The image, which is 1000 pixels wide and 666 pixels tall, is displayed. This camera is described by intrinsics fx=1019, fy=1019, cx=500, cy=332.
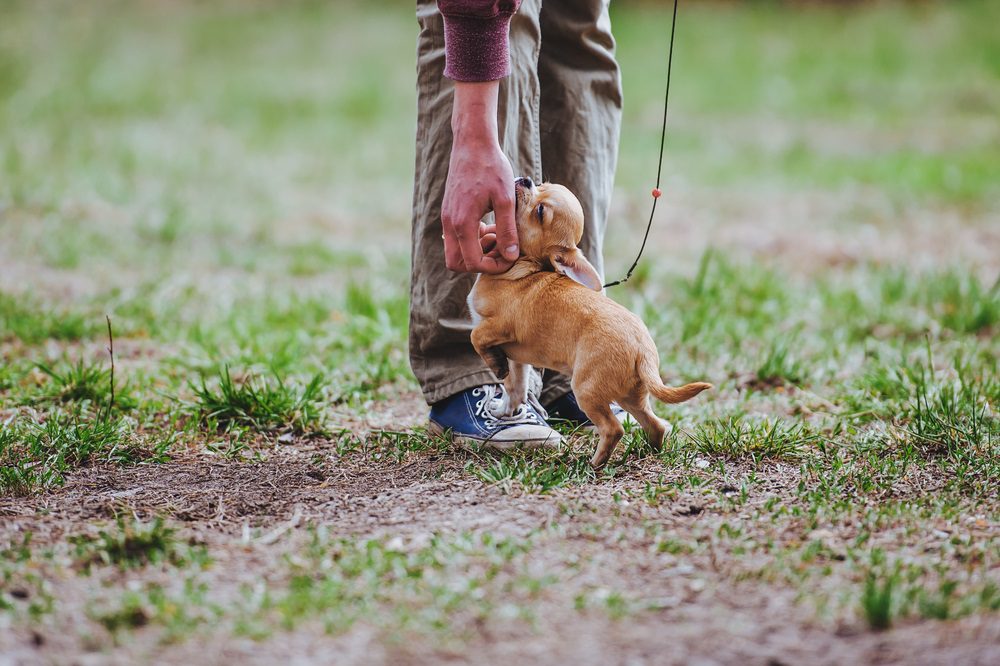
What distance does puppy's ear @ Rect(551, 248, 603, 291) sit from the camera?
8.95 feet

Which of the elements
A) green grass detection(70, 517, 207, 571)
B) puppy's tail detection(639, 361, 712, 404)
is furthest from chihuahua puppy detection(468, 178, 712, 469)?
green grass detection(70, 517, 207, 571)

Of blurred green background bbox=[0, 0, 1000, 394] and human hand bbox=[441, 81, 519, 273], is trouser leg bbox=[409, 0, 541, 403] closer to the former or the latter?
human hand bbox=[441, 81, 519, 273]

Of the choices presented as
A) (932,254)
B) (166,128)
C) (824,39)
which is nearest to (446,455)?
(932,254)

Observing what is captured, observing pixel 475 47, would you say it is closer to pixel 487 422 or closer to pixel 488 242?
A: pixel 488 242

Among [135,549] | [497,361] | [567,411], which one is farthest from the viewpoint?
[567,411]

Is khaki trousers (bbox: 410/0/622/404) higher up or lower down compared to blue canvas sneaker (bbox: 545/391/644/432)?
higher up

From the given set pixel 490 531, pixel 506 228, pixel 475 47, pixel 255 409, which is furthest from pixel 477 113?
pixel 255 409

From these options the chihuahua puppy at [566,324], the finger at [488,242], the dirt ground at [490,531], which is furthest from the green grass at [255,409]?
the finger at [488,242]

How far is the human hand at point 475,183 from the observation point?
103 inches

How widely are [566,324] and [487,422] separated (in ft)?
1.52

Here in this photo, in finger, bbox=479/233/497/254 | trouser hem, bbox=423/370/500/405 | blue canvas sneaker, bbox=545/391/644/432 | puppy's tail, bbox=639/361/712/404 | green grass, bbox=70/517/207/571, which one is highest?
finger, bbox=479/233/497/254

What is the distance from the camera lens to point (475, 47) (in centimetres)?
264

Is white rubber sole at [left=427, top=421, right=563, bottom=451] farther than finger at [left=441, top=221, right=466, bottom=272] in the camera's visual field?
Yes

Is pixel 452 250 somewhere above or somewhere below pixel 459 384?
above
